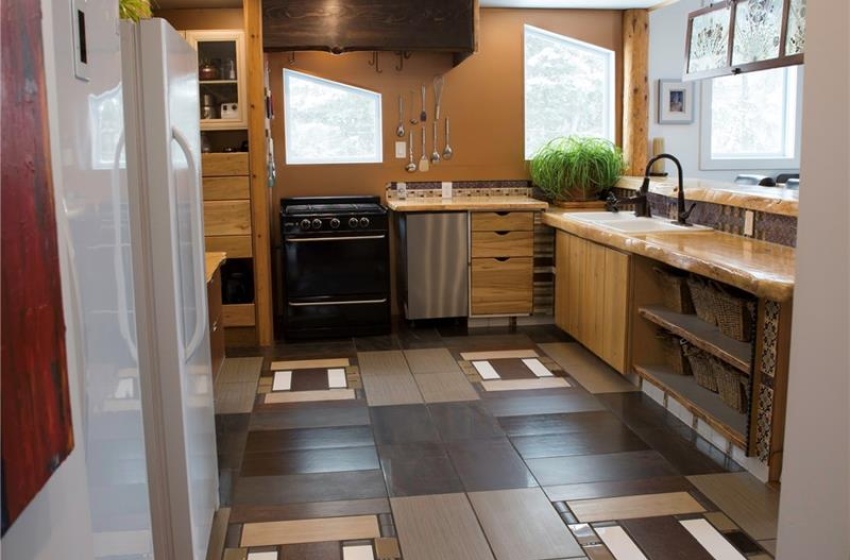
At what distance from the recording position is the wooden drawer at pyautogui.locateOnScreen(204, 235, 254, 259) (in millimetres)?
5363

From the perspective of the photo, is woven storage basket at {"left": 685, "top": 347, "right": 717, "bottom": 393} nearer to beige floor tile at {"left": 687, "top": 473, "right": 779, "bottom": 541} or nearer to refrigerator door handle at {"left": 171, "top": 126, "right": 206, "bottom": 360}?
beige floor tile at {"left": 687, "top": 473, "right": 779, "bottom": 541}

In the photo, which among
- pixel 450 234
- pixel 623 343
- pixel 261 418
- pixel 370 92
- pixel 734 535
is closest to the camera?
pixel 734 535

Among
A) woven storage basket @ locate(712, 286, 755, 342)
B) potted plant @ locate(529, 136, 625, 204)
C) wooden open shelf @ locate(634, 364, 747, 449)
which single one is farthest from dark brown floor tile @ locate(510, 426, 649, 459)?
potted plant @ locate(529, 136, 625, 204)

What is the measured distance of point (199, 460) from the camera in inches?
101

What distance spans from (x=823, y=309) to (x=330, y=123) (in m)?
5.18

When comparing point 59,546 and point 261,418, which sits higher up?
point 59,546

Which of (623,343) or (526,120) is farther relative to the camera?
(526,120)

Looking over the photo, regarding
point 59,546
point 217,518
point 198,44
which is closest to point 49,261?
point 59,546

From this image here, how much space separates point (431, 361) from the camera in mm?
5055

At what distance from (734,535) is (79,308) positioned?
2.41 m

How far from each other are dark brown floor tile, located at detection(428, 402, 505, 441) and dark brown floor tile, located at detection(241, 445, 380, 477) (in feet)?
1.33

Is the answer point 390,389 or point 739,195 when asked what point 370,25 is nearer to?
point 390,389

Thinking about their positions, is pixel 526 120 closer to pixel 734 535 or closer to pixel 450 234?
pixel 450 234

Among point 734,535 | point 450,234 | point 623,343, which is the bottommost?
point 734,535
